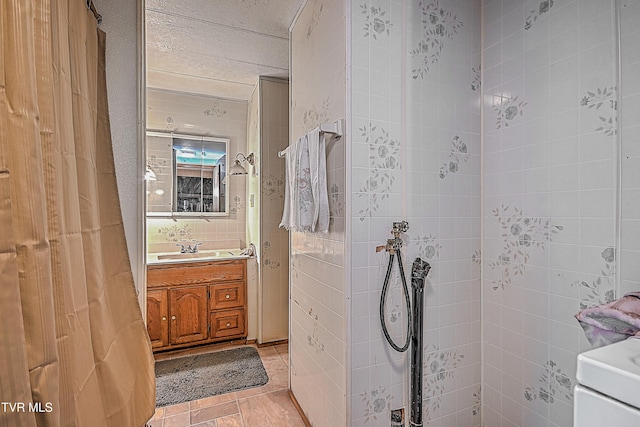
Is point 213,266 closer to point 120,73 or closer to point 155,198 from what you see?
point 155,198

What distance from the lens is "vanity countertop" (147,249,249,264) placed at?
3004 millimetres

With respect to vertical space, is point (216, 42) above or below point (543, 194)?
above

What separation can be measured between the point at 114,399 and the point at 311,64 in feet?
5.93

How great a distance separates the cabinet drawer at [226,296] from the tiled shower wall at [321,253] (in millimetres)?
1100

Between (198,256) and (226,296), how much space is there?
551 millimetres

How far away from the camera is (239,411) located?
208 centimetres

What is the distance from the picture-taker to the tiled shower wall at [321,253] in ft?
4.92

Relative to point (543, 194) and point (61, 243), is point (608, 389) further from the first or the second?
point (61, 243)

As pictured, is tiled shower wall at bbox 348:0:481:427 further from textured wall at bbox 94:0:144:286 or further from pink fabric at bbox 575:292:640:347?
textured wall at bbox 94:0:144:286

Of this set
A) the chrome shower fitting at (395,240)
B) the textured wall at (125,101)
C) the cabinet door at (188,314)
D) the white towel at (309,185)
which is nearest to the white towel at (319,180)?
the white towel at (309,185)

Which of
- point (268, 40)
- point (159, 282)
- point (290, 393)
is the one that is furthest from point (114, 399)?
point (268, 40)

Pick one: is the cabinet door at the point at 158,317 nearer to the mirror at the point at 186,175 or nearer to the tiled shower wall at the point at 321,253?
the mirror at the point at 186,175

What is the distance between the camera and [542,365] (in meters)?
1.45

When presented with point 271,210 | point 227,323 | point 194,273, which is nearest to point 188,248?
point 194,273
